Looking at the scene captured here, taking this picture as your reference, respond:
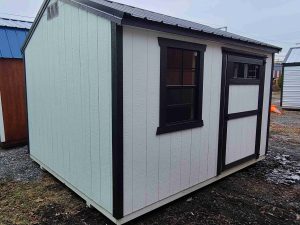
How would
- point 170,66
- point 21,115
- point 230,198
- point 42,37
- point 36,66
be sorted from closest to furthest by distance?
point 170,66, point 230,198, point 42,37, point 36,66, point 21,115

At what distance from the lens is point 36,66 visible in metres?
4.77

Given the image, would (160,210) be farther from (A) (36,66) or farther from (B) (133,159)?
(A) (36,66)

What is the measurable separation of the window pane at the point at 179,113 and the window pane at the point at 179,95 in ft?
0.26

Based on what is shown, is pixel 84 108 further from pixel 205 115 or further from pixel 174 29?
pixel 205 115

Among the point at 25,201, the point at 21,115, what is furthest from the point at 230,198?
the point at 21,115

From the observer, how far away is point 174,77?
3486 mm

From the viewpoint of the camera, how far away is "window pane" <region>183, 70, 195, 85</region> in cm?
359

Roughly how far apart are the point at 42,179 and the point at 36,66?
210 cm

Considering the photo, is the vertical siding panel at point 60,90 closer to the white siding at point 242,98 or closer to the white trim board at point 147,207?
the white trim board at point 147,207

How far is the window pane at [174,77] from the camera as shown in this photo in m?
3.40

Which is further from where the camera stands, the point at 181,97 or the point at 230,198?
the point at 230,198

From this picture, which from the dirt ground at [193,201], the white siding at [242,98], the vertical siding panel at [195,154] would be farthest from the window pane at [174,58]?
the dirt ground at [193,201]

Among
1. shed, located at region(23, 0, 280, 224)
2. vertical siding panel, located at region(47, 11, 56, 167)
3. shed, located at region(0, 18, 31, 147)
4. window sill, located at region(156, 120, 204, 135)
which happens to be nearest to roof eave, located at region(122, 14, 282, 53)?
shed, located at region(23, 0, 280, 224)

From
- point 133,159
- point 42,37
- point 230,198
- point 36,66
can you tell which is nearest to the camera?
point 133,159
